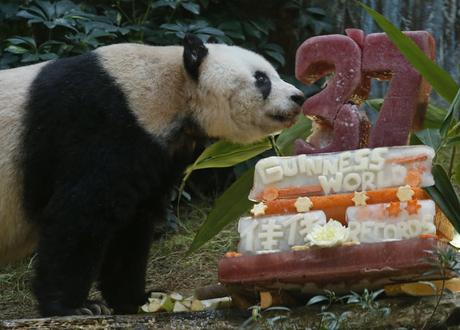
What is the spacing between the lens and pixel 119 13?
22.9ft

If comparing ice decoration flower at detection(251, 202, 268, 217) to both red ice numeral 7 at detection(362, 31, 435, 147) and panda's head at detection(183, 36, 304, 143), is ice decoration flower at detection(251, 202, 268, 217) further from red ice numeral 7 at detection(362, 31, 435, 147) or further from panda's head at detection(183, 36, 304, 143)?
panda's head at detection(183, 36, 304, 143)

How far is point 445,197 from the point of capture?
4.01 m

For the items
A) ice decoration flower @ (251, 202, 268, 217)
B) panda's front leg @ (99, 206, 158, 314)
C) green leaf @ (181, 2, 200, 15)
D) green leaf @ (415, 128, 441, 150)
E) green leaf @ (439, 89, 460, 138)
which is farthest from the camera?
green leaf @ (181, 2, 200, 15)

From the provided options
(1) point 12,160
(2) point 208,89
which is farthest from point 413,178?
(1) point 12,160

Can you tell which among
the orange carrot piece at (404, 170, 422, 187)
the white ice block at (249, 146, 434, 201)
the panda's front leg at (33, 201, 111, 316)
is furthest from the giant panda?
the orange carrot piece at (404, 170, 422, 187)

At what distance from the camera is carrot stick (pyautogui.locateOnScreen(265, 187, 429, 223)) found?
3.55 meters

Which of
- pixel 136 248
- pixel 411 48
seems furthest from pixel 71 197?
pixel 411 48

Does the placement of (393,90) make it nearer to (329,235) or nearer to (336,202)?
(336,202)

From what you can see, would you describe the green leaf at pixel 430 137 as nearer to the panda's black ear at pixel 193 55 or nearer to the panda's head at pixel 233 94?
the panda's head at pixel 233 94

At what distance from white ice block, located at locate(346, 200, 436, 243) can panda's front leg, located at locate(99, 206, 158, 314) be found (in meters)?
1.54

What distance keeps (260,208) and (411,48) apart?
39.1 inches

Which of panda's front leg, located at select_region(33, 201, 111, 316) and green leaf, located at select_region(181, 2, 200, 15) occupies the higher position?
green leaf, located at select_region(181, 2, 200, 15)

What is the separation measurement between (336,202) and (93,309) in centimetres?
143

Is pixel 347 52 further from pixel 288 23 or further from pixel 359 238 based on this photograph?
pixel 288 23
